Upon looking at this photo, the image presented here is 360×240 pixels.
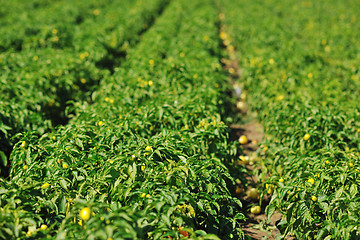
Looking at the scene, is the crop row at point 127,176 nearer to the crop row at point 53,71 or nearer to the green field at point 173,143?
the green field at point 173,143

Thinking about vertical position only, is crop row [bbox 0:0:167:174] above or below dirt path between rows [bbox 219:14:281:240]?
above

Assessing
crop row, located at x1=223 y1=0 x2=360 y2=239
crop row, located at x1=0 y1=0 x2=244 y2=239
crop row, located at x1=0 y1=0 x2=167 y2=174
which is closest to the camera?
crop row, located at x1=0 y1=0 x2=244 y2=239

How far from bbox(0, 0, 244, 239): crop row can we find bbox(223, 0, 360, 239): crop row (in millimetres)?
540

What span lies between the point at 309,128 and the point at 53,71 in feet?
12.3

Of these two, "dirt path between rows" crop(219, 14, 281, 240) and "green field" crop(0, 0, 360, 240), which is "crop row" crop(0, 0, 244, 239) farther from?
"dirt path between rows" crop(219, 14, 281, 240)

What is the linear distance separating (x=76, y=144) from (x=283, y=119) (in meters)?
2.45

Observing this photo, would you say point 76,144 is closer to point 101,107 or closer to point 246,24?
point 101,107

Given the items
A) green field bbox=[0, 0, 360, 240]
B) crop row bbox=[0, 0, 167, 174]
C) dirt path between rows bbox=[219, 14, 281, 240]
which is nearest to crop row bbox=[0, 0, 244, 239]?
green field bbox=[0, 0, 360, 240]

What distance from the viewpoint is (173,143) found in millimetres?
2500

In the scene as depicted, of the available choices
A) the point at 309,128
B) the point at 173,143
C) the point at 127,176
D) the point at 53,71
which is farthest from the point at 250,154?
the point at 53,71

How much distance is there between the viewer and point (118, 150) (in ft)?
7.95

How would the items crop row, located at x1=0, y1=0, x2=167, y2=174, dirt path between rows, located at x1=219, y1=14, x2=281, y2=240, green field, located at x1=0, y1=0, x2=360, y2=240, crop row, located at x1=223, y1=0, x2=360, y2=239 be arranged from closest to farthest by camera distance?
green field, located at x1=0, y1=0, x2=360, y2=240 → crop row, located at x1=223, y1=0, x2=360, y2=239 → dirt path between rows, located at x1=219, y1=14, x2=281, y2=240 → crop row, located at x1=0, y1=0, x2=167, y2=174

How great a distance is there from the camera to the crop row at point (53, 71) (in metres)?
3.46

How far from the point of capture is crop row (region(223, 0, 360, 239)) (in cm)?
230
